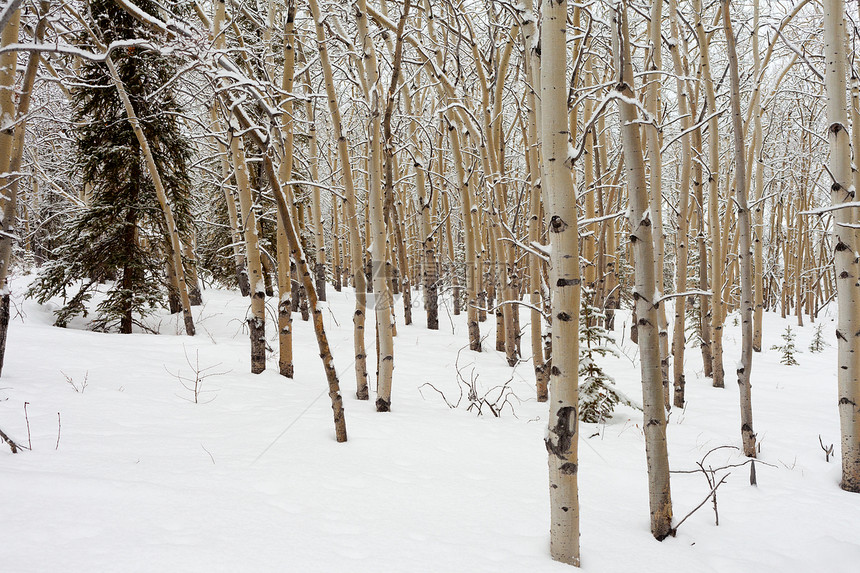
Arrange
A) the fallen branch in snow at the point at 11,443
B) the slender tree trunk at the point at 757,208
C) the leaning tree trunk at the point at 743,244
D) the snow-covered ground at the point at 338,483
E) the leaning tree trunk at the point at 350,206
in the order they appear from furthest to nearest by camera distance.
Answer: the slender tree trunk at the point at 757,208, the leaning tree trunk at the point at 350,206, the leaning tree trunk at the point at 743,244, the fallen branch in snow at the point at 11,443, the snow-covered ground at the point at 338,483

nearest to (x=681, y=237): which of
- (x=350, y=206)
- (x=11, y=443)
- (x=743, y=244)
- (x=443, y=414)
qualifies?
(x=743, y=244)

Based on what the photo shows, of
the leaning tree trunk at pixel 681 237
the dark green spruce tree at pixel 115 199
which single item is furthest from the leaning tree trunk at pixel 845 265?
the dark green spruce tree at pixel 115 199

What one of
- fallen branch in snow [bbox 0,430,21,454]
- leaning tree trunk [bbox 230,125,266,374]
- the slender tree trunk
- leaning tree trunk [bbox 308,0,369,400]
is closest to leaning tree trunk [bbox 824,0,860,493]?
leaning tree trunk [bbox 308,0,369,400]

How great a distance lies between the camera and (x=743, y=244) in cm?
348

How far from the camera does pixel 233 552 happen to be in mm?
1715

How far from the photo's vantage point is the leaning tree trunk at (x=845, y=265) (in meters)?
3.10

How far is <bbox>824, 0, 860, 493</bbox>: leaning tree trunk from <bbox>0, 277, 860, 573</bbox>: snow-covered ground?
0.34m

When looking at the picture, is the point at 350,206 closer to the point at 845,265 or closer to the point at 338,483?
the point at 338,483

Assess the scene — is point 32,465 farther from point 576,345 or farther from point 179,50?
point 576,345

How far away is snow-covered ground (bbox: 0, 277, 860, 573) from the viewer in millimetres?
1782

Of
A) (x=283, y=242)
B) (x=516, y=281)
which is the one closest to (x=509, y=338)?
(x=516, y=281)

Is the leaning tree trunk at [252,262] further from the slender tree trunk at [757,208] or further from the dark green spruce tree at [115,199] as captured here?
the slender tree trunk at [757,208]

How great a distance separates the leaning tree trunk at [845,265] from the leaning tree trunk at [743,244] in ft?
1.66

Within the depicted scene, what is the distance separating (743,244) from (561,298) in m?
2.40
